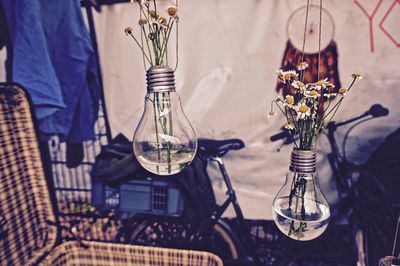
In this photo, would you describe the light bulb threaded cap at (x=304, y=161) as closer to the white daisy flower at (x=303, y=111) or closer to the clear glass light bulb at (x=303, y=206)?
the clear glass light bulb at (x=303, y=206)

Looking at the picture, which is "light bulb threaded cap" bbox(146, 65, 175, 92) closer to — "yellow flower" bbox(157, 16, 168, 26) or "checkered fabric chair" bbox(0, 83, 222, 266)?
"yellow flower" bbox(157, 16, 168, 26)

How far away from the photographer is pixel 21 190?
1.75 m

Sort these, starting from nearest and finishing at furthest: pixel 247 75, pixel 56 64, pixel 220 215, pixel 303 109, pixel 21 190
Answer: pixel 303 109, pixel 21 190, pixel 56 64, pixel 220 215, pixel 247 75

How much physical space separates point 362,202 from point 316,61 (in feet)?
4.53

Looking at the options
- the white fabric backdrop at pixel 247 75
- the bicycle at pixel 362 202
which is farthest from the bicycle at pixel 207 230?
the bicycle at pixel 362 202

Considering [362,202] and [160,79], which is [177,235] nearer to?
[362,202]

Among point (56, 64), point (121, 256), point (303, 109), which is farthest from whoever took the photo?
point (56, 64)

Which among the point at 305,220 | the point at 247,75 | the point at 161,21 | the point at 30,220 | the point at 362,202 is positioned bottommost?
the point at 362,202

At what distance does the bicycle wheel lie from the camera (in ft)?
9.62

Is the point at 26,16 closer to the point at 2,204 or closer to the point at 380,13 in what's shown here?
the point at 2,204

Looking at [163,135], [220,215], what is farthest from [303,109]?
[220,215]

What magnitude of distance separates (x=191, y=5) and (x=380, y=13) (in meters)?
→ 1.74

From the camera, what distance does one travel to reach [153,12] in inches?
41.3

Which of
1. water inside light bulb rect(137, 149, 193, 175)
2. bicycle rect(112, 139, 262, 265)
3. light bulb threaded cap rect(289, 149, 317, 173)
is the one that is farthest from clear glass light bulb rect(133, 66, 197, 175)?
bicycle rect(112, 139, 262, 265)
